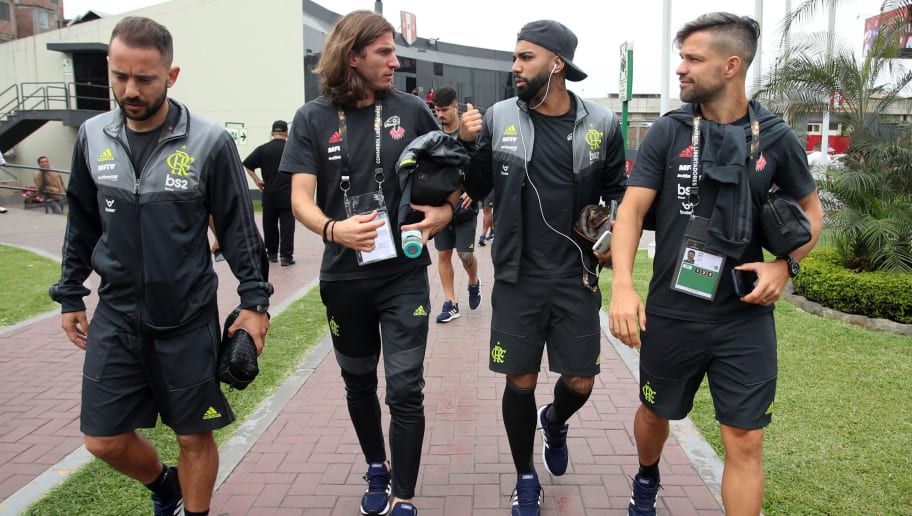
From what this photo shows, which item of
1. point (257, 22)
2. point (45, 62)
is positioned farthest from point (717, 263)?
point (45, 62)

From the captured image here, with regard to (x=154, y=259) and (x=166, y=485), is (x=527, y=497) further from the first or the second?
(x=154, y=259)

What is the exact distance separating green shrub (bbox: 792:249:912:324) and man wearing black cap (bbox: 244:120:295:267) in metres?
7.15

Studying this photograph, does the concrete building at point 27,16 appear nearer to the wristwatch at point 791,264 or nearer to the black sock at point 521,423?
the black sock at point 521,423

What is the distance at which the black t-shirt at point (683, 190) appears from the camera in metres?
2.79

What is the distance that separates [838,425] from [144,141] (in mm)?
4249

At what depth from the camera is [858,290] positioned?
7.02 metres

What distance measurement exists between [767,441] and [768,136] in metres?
2.23

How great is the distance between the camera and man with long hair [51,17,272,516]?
2736 millimetres

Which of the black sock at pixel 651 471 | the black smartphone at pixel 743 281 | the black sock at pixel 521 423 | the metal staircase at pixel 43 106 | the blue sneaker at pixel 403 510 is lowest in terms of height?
the blue sneaker at pixel 403 510

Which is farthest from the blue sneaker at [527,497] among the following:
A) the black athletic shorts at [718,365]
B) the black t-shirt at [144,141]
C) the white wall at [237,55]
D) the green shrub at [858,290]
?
the white wall at [237,55]

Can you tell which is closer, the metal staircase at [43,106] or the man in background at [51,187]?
the man in background at [51,187]

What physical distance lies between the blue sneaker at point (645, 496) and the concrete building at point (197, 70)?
859 inches

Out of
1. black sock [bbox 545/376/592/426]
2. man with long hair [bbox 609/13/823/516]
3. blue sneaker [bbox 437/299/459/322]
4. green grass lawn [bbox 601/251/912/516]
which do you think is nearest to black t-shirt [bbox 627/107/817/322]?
man with long hair [bbox 609/13/823/516]

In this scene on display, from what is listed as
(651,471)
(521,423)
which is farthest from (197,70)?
(651,471)
